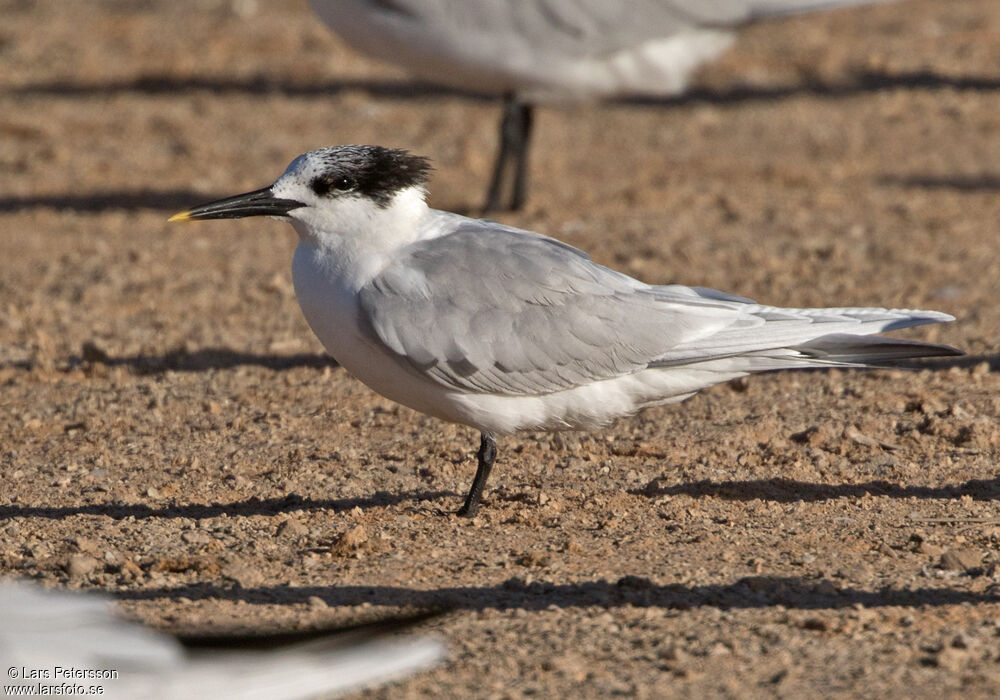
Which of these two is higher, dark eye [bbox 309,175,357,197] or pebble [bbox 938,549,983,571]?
dark eye [bbox 309,175,357,197]

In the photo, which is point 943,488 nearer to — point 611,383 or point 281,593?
point 611,383

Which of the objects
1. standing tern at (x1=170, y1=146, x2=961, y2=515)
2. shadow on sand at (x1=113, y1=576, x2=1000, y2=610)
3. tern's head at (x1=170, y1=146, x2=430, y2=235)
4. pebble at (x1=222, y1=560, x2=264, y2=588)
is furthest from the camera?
tern's head at (x1=170, y1=146, x2=430, y2=235)

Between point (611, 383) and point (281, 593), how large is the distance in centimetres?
121

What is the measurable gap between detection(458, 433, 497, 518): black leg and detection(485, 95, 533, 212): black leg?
13.0 feet

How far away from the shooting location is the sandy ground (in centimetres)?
375

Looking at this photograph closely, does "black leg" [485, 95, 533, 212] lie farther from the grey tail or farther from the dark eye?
the grey tail

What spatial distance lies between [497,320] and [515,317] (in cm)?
6

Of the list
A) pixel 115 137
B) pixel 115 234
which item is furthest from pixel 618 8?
pixel 115 137

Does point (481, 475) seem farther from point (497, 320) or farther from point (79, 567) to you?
point (79, 567)

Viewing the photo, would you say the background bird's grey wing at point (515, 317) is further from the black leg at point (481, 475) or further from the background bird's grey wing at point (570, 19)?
the background bird's grey wing at point (570, 19)

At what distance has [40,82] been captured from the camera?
11344 millimetres

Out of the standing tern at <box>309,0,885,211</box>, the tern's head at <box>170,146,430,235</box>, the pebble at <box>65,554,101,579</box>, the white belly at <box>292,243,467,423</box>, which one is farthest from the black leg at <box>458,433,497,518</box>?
the standing tern at <box>309,0,885,211</box>

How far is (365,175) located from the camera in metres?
4.49

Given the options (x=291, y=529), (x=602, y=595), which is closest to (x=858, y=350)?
(x=602, y=595)
